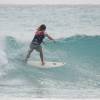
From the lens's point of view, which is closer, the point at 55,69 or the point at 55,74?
the point at 55,74

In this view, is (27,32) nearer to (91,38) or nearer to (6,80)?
(91,38)

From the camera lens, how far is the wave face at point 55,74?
1069 cm

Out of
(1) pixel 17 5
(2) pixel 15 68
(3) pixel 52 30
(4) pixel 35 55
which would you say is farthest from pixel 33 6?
(2) pixel 15 68

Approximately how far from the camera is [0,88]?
10.6m

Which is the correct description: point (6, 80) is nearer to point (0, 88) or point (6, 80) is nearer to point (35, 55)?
point (0, 88)

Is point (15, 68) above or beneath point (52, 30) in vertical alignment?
above

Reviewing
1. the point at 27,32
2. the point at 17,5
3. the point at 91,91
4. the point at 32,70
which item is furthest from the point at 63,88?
the point at 17,5

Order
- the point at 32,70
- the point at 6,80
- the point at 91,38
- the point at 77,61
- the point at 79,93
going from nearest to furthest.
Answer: the point at 79,93, the point at 6,80, the point at 32,70, the point at 77,61, the point at 91,38

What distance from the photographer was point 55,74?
507 inches

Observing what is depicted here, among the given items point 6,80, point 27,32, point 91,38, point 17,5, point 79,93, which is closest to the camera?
point 79,93

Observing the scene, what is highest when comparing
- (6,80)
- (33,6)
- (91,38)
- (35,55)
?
(6,80)

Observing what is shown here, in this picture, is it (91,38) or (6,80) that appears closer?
(6,80)

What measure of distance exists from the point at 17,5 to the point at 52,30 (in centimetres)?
1026

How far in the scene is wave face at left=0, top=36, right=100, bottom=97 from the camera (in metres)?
10.7
